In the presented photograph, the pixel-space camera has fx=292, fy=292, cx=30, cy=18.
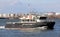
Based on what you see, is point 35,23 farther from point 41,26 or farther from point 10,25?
point 10,25

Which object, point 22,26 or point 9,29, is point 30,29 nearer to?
point 22,26

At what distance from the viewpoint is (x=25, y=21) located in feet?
235

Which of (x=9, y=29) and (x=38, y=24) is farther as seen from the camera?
(x=9, y=29)

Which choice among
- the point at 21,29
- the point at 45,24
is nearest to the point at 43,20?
the point at 45,24

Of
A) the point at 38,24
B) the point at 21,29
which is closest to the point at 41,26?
the point at 38,24

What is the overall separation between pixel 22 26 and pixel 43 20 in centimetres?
513

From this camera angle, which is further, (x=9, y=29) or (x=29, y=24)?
(x=9, y=29)

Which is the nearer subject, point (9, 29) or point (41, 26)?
point (41, 26)

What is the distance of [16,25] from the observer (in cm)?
6906

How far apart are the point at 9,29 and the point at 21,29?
407 centimetres

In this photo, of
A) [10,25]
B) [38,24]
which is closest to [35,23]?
[38,24]

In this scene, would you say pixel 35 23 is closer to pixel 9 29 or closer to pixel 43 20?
pixel 43 20

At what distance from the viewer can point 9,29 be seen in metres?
72.4

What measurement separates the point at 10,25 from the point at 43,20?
805 centimetres
